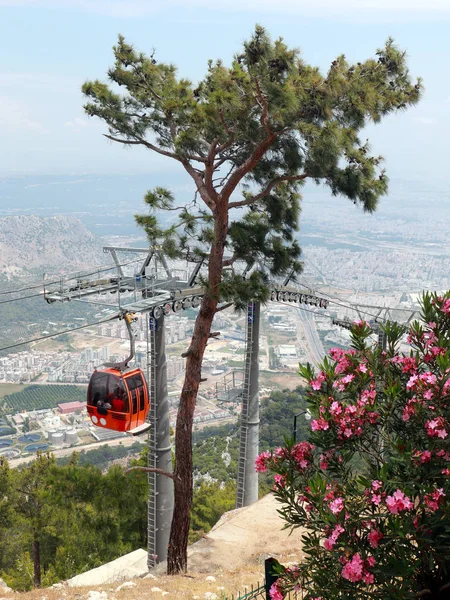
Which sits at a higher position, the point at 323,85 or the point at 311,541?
the point at 323,85

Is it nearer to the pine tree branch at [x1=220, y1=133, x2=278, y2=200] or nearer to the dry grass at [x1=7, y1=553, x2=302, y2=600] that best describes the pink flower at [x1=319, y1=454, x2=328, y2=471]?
the dry grass at [x1=7, y1=553, x2=302, y2=600]

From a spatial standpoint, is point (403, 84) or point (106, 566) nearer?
point (403, 84)

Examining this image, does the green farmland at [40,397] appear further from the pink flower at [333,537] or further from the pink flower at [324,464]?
the pink flower at [333,537]

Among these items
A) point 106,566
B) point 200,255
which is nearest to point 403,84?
point 200,255

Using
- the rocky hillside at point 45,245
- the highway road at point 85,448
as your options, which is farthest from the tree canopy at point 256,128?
the rocky hillside at point 45,245

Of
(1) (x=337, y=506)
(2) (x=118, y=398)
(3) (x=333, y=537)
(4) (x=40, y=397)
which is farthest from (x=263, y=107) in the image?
(4) (x=40, y=397)

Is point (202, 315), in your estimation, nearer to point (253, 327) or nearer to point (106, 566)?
point (253, 327)

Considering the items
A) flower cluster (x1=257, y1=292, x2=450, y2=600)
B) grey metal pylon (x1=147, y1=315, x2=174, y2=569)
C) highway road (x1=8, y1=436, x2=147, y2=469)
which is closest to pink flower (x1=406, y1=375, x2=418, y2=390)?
flower cluster (x1=257, y1=292, x2=450, y2=600)
